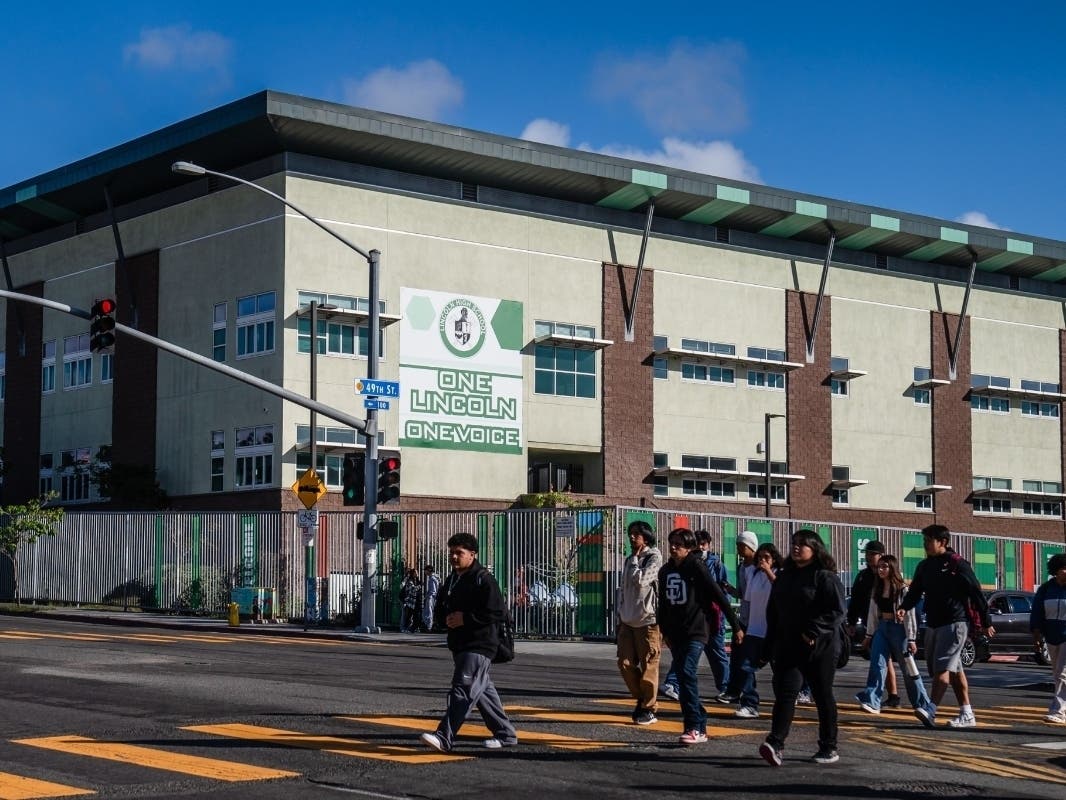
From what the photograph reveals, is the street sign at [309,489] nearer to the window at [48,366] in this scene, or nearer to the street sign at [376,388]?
the street sign at [376,388]

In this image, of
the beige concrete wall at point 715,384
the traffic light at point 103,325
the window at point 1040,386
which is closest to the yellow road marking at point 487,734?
the traffic light at point 103,325

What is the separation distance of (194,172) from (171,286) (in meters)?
26.9

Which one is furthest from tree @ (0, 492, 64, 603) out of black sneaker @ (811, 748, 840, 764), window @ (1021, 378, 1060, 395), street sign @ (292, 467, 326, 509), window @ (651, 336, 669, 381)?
window @ (1021, 378, 1060, 395)

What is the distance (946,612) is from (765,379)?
47.3 metres

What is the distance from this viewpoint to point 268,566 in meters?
40.6

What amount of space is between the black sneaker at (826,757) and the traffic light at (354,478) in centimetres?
2065

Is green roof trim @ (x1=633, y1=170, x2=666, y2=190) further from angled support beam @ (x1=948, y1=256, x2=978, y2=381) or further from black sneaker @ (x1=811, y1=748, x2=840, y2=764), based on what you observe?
black sneaker @ (x1=811, y1=748, x2=840, y2=764)

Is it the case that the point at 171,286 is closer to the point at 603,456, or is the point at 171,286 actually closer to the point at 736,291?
the point at 603,456

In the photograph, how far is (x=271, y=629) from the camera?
1400 inches

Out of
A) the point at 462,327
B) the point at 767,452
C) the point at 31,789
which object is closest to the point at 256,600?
the point at 462,327

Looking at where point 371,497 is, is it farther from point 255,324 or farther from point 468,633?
point 468,633

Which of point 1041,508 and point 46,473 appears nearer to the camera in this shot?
point 46,473

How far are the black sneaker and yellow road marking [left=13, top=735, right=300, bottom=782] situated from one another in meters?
3.82

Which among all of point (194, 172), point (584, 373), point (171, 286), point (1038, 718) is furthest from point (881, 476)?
point (1038, 718)
